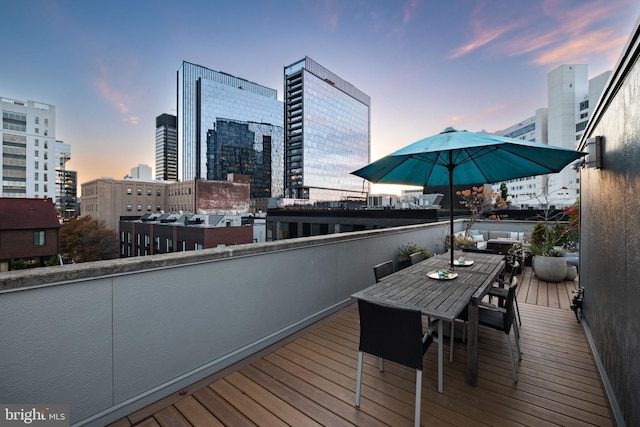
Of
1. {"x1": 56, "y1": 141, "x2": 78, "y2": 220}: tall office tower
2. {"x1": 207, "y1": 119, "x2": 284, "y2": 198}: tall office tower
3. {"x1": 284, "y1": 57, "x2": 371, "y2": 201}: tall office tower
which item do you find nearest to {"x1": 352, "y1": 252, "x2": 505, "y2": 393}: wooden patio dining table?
{"x1": 284, "y1": 57, "x2": 371, "y2": 201}: tall office tower

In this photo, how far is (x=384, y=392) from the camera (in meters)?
2.37

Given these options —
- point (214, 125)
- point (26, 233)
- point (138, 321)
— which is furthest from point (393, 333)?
point (214, 125)

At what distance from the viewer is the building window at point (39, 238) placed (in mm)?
22316

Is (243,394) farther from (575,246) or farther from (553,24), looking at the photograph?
→ (553,24)

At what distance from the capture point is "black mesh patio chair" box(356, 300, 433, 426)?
1899 millimetres

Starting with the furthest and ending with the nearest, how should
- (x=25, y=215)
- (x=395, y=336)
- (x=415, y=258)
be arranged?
1. (x=25, y=215)
2. (x=415, y=258)
3. (x=395, y=336)

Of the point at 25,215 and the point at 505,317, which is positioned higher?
the point at 25,215

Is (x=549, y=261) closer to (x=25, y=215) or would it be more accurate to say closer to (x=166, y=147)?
(x=25, y=215)

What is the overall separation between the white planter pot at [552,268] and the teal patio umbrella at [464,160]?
2772 mm

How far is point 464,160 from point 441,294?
2.05m

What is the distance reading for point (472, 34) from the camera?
9.85 metres

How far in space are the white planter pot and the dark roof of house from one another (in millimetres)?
32873

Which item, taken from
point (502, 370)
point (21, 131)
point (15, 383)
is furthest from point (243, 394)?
point (21, 131)

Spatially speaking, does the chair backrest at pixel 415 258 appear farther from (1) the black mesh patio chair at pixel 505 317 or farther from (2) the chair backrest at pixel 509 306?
(2) the chair backrest at pixel 509 306
